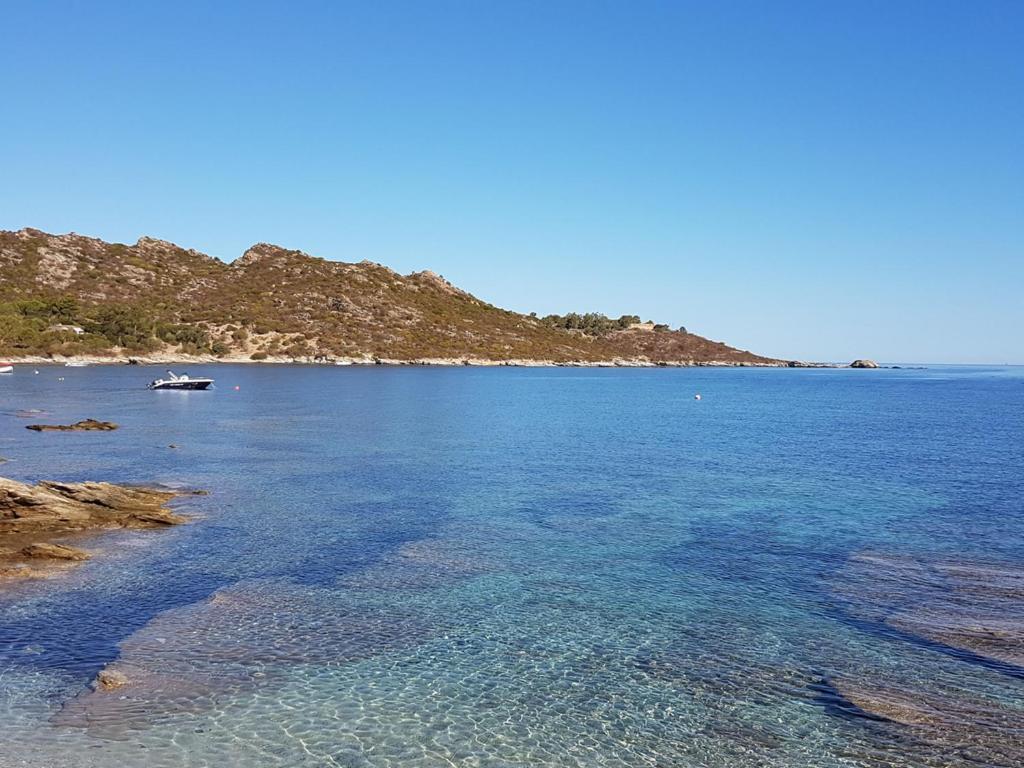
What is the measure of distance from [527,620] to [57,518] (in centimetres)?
2018

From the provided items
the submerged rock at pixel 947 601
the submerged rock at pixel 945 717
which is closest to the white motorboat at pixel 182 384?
the submerged rock at pixel 947 601

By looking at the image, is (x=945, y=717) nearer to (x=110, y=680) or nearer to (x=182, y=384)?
(x=110, y=680)

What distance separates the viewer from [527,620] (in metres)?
20.9

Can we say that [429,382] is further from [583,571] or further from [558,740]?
[558,740]

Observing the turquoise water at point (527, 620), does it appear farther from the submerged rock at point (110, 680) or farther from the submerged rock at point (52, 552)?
the submerged rock at point (52, 552)

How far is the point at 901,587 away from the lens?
24312mm

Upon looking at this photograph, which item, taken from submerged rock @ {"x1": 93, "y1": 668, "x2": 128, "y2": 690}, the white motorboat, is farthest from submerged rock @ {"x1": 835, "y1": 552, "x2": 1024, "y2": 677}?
the white motorboat

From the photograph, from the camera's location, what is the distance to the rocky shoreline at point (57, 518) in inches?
992

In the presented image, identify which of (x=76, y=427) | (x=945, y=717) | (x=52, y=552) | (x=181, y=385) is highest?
(x=181, y=385)

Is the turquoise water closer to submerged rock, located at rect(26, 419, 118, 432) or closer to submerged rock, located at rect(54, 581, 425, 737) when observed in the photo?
submerged rock, located at rect(54, 581, 425, 737)

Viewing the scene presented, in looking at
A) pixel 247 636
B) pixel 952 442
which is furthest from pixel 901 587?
pixel 952 442

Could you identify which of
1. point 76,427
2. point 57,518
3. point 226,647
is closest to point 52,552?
point 57,518

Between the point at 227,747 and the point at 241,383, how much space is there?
5246 inches

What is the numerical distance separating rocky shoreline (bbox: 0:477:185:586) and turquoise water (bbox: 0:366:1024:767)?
1423mm
